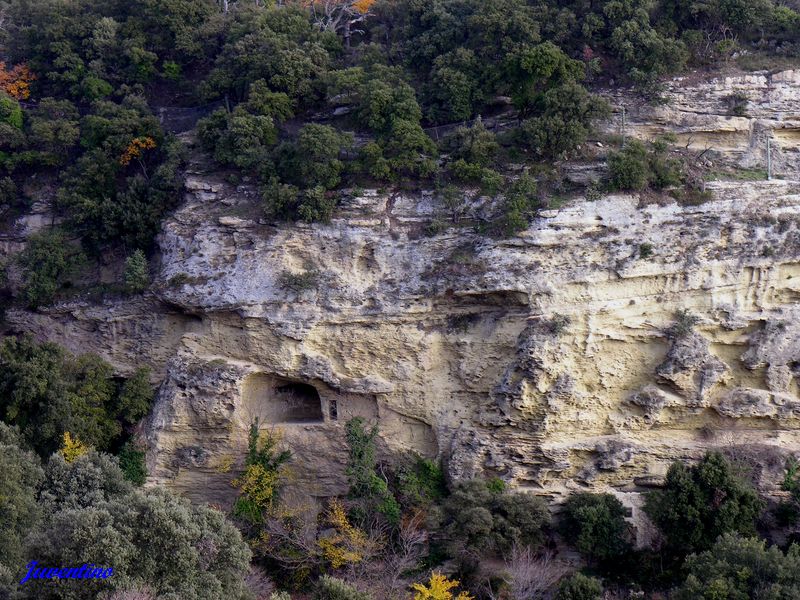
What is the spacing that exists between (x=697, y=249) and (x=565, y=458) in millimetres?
6714

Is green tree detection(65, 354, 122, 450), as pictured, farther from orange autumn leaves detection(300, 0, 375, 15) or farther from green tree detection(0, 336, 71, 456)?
orange autumn leaves detection(300, 0, 375, 15)

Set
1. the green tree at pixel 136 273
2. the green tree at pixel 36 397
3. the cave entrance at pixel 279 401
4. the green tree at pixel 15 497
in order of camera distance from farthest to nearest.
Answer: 1. the green tree at pixel 136 273
2. the cave entrance at pixel 279 401
3. the green tree at pixel 36 397
4. the green tree at pixel 15 497

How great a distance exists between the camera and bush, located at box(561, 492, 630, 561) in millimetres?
27172

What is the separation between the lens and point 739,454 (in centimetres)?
2828

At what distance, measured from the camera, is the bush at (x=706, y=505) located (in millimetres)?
26328

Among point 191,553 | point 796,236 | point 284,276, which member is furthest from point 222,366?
point 796,236

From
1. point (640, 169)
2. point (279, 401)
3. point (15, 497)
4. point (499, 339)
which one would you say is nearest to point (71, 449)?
point (15, 497)

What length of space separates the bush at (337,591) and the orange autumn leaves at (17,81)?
2241 centimetres

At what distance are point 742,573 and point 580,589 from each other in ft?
12.8

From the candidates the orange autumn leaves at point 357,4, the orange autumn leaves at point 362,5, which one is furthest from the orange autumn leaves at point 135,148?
the orange autumn leaves at point 362,5

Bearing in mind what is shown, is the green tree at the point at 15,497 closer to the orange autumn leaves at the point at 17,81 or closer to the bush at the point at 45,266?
the bush at the point at 45,266

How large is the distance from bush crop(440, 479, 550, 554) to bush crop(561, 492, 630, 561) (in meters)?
0.89

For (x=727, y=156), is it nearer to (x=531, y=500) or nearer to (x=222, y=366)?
(x=531, y=500)

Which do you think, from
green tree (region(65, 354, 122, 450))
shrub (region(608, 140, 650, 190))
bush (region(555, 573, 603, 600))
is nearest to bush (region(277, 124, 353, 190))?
shrub (region(608, 140, 650, 190))
